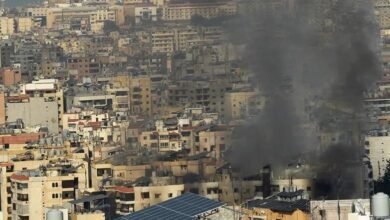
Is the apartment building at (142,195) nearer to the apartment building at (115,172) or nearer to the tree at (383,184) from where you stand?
the apartment building at (115,172)

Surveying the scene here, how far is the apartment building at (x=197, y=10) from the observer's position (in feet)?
85.6

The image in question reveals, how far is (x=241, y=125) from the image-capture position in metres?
23.5


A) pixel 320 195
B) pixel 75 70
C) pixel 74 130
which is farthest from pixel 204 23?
pixel 320 195

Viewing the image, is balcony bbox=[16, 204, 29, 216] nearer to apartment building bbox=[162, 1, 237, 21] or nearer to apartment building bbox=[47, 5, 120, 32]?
apartment building bbox=[162, 1, 237, 21]

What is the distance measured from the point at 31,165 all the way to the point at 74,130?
6.21 meters

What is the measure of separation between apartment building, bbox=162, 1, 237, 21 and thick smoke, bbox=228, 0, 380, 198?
41 centimetres

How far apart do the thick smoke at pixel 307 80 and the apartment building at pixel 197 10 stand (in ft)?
1.33

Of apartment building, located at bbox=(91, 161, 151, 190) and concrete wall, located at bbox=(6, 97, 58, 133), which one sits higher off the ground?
apartment building, located at bbox=(91, 161, 151, 190)

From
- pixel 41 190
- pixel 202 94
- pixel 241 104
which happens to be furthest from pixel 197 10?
pixel 41 190

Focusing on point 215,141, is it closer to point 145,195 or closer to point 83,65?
point 145,195

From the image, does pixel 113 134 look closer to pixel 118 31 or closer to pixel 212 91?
pixel 212 91

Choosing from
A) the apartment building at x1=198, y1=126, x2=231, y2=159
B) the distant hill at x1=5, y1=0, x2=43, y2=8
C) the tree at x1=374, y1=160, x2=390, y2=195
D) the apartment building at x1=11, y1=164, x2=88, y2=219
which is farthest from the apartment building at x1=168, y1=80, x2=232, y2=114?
the distant hill at x1=5, y1=0, x2=43, y2=8

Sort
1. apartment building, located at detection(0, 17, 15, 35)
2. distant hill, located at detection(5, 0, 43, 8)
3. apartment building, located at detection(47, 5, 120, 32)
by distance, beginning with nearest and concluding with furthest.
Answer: apartment building, located at detection(47, 5, 120, 32) → apartment building, located at detection(0, 17, 15, 35) → distant hill, located at detection(5, 0, 43, 8)

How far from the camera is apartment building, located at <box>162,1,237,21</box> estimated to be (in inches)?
1027
